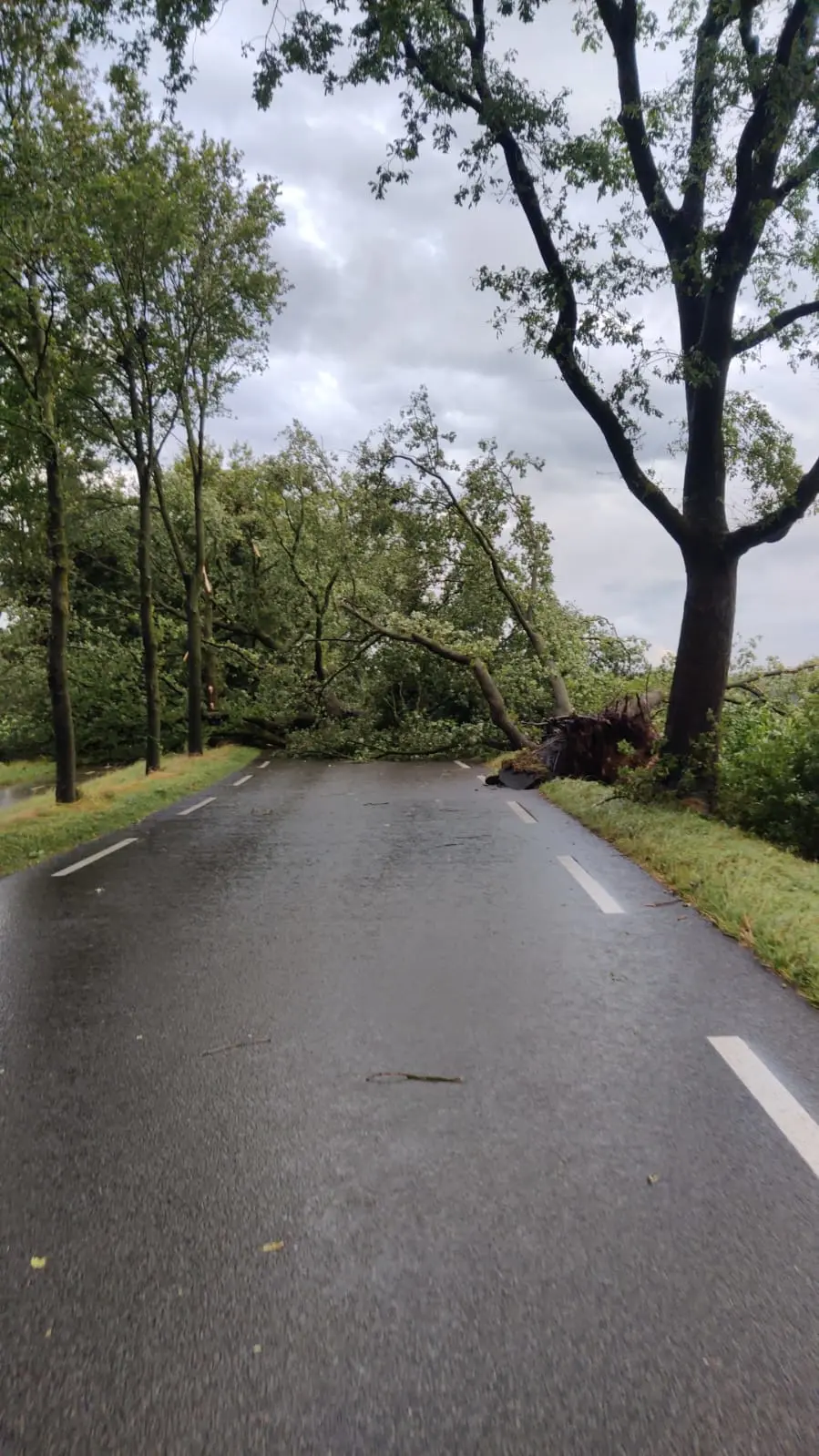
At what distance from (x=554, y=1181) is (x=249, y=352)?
22.0 metres

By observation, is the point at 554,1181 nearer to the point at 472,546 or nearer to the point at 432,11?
the point at 432,11

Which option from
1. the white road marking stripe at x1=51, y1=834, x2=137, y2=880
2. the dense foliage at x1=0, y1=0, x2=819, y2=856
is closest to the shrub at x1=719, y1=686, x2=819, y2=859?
the dense foliage at x1=0, y1=0, x2=819, y2=856

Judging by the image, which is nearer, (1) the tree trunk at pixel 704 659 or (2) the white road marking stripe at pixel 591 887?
(2) the white road marking stripe at pixel 591 887

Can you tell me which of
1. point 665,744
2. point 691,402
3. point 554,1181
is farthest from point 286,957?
point 691,402

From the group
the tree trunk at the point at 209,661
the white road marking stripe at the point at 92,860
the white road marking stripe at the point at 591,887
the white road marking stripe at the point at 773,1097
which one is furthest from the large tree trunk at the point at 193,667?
the white road marking stripe at the point at 773,1097

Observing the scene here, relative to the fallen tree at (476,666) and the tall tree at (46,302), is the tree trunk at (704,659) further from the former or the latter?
the tall tree at (46,302)

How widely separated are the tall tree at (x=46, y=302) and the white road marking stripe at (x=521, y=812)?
23.8ft

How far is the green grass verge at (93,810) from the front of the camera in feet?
36.6

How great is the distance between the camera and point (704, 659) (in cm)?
1245

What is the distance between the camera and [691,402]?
1257cm

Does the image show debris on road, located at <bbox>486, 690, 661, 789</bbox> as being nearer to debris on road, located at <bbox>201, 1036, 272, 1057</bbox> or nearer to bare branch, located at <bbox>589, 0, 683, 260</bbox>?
bare branch, located at <bbox>589, 0, 683, 260</bbox>

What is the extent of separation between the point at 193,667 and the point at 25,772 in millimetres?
9116

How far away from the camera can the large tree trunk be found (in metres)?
25.1

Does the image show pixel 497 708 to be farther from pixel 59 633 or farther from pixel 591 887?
pixel 591 887
